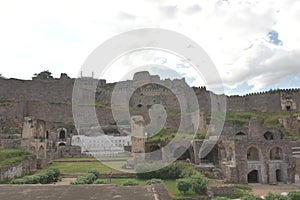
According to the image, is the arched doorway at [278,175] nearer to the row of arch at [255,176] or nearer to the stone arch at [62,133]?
the row of arch at [255,176]

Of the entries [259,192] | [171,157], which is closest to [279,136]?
[171,157]

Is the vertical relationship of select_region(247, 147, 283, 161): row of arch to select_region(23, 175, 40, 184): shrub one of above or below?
above

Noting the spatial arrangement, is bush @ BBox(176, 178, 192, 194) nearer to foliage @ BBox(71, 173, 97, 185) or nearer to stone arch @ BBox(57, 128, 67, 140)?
foliage @ BBox(71, 173, 97, 185)

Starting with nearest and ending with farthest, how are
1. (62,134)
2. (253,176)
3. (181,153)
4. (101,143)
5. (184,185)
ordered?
(184,185)
(253,176)
(181,153)
(101,143)
(62,134)

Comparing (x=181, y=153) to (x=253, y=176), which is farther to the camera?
(x=181, y=153)

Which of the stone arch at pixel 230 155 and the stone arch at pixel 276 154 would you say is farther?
the stone arch at pixel 276 154

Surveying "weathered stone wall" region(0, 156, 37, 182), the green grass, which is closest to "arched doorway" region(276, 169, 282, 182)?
"weathered stone wall" region(0, 156, 37, 182)

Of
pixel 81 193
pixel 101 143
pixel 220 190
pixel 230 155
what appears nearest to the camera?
pixel 81 193

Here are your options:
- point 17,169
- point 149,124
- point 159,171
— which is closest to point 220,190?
point 159,171

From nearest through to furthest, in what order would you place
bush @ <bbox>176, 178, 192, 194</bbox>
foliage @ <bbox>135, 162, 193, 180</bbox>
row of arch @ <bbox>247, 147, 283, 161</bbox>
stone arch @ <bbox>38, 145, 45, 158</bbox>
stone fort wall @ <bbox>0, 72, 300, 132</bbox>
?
1. bush @ <bbox>176, 178, 192, 194</bbox>
2. foliage @ <bbox>135, 162, 193, 180</bbox>
3. stone arch @ <bbox>38, 145, 45, 158</bbox>
4. row of arch @ <bbox>247, 147, 283, 161</bbox>
5. stone fort wall @ <bbox>0, 72, 300, 132</bbox>

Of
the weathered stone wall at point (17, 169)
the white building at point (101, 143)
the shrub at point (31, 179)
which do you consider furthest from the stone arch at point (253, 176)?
the weathered stone wall at point (17, 169)

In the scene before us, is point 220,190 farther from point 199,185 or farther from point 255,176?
point 255,176

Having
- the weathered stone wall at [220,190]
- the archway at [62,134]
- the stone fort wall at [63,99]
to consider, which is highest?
the stone fort wall at [63,99]

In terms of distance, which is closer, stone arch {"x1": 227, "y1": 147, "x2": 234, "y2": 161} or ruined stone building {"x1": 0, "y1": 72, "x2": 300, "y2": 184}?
ruined stone building {"x1": 0, "y1": 72, "x2": 300, "y2": 184}
